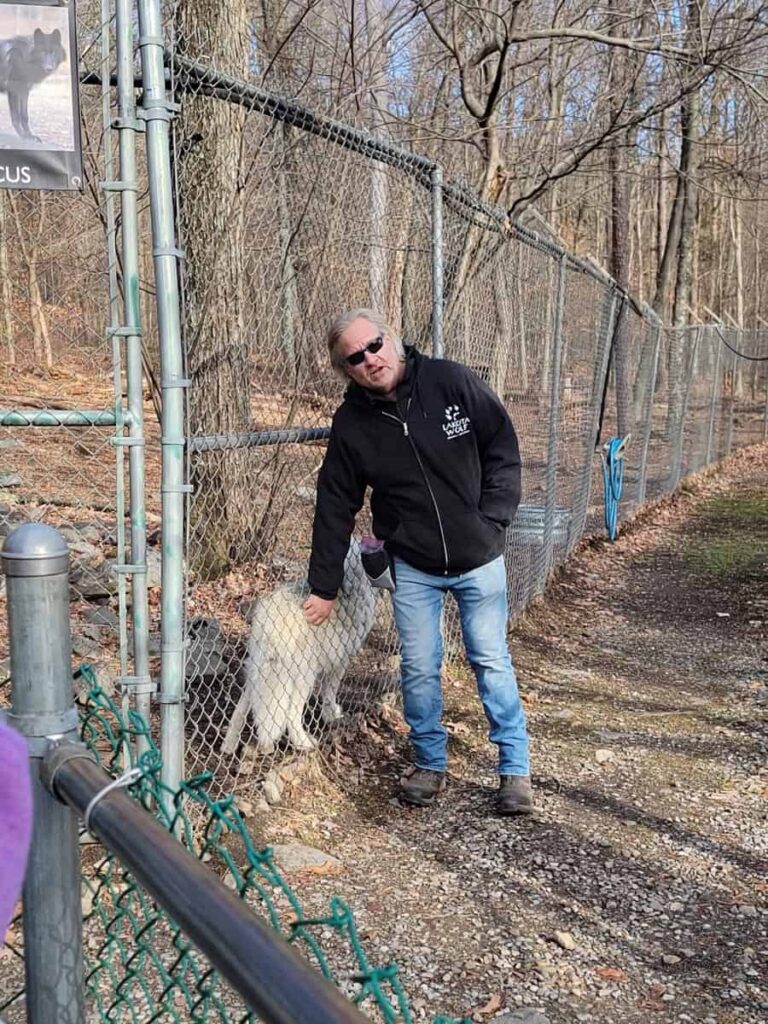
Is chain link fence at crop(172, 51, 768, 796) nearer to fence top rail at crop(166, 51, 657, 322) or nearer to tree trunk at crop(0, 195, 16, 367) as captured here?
fence top rail at crop(166, 51, 657, 322)

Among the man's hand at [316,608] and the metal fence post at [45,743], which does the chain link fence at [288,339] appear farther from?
the metal fence post at [45,743]

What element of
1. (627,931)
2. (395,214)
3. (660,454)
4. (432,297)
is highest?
(395,214)

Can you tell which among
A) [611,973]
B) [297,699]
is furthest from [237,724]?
[611,973]

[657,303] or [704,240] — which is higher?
[704,240]

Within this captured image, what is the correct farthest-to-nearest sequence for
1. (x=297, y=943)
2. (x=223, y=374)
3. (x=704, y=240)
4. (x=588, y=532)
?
(x=704, y=240)
(x=588, y=532)
(x=223, y=374)
(x=297, y=943)

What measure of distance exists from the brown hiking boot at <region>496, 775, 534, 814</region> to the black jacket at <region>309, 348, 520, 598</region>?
959mm

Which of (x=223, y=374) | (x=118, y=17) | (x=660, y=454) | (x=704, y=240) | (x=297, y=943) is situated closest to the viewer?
(x=118, y=17)

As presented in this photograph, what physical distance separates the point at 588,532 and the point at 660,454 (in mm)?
3742

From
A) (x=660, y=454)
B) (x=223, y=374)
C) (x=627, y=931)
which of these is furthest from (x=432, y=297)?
(x=660, y=454)

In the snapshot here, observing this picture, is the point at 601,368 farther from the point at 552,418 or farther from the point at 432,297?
the point at 432,297

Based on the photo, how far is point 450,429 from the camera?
12.6ft

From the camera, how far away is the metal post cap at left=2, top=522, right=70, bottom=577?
151 cm

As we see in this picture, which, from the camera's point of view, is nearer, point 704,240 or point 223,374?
point 223,374

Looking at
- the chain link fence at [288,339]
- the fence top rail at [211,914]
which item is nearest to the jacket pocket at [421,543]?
the chain link fence at [288,339]
